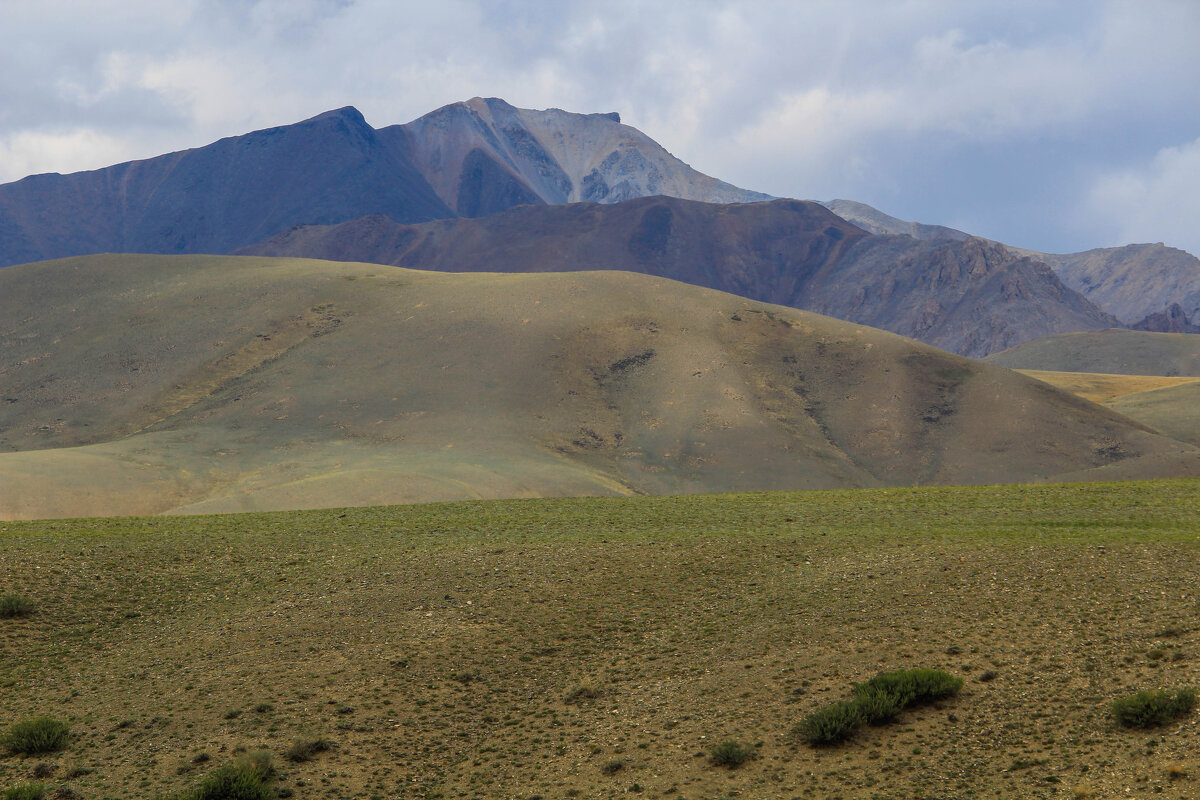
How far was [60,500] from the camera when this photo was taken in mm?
69500

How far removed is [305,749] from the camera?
20.3 m

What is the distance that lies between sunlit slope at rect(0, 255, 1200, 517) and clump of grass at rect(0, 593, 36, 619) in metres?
43.8

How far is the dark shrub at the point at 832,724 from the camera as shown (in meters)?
19.0

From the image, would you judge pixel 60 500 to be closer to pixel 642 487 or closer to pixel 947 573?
pixel 642 487

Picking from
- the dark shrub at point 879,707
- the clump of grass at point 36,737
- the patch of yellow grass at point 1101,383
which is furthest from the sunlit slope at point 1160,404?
the clump of grass at point 36,737

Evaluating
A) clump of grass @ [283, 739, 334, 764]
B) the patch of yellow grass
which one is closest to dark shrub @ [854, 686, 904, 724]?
clump of grass @ [283, 739, 334, 764]

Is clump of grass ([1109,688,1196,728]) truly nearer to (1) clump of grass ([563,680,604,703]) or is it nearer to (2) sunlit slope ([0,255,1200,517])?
(1) clump of grass ([563,680,604,703])

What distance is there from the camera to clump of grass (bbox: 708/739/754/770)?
18.8 metres

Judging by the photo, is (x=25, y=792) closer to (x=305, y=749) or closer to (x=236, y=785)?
(x=236, y=785)

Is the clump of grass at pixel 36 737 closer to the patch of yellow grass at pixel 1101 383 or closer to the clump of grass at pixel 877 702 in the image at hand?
the clump of grass at pixel 877 702

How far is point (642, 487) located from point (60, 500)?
49.7 m

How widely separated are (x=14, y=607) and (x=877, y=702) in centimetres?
2313

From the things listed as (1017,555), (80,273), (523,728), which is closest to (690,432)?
(1017,555)

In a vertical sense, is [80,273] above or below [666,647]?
above
